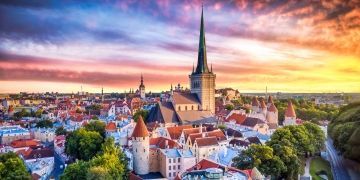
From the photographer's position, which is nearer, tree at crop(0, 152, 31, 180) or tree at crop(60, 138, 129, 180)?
tree at crop(60, 138, 129, 180)

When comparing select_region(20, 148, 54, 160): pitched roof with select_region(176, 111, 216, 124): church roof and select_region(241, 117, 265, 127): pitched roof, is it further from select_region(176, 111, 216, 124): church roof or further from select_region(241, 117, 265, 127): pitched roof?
select_region(241, 117, 265, 127): pitched roof

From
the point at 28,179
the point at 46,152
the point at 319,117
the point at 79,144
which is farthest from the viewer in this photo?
the point at 319,117

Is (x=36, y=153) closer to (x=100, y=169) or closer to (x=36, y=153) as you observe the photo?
(x=36, y=153)

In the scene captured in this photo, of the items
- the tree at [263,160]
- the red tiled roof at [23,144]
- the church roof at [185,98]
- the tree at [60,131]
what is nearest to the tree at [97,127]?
the red tiled roof at [23,144]

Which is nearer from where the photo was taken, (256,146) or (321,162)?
(256,146)

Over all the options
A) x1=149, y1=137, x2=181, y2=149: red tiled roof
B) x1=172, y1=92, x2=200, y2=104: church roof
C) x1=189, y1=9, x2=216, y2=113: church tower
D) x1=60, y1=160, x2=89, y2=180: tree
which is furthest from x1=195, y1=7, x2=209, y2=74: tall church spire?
x1=60, y1=160, x2=89, y2=180: tree

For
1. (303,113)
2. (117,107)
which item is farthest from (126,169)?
(117,107)

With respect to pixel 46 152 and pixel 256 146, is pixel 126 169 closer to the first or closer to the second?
pixel 256 146
